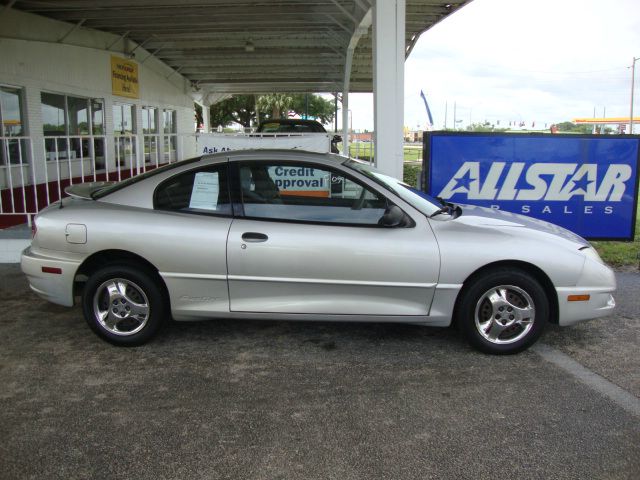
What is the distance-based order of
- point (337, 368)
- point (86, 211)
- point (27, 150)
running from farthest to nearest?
point (27, 150)
point (86, 211)
point (337, 368)

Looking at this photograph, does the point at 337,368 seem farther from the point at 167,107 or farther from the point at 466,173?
the point at 167,107

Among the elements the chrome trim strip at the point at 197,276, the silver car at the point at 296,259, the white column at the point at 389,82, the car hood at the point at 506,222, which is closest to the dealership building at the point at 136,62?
the white column at the point at 389,82

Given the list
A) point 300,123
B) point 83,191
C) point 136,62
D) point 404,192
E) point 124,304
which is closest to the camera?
point 124,304

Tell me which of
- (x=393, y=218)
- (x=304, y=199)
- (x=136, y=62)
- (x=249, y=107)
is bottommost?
(x=393, y=218)

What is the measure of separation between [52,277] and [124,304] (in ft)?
2.08

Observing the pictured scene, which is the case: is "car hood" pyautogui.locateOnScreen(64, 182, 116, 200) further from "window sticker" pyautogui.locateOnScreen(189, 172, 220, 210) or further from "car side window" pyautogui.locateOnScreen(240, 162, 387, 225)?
"car side window" pyautogui.locateOnScreen(240, 162, 387, 225)

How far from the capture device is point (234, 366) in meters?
4.26

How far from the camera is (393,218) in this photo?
14.0 ft

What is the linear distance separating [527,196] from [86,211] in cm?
523

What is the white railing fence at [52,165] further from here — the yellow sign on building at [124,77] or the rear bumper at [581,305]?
the rear bumper at [581,305]

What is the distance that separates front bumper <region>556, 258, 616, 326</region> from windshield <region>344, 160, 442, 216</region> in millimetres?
1177

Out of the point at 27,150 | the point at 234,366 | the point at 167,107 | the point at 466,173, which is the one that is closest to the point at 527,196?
the point at 466,173

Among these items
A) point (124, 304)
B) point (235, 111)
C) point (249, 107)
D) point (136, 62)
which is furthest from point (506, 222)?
point (235, 111)

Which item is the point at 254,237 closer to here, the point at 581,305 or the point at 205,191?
the point at 205,191
